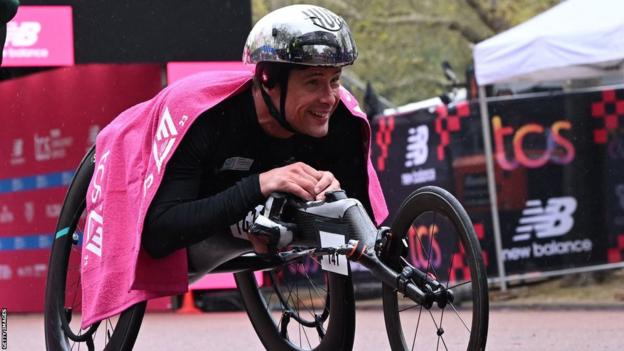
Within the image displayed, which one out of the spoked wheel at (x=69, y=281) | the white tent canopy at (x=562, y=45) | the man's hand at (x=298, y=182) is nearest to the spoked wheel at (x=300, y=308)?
the man's hand at (x=298, y=182)

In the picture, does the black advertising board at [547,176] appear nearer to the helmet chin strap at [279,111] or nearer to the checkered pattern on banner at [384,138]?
the checkered pattern on banner at [384,138]

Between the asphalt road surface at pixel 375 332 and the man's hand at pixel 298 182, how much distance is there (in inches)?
120

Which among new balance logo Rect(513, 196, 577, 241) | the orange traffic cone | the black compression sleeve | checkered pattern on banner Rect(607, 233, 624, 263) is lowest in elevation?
the orange traffic cone

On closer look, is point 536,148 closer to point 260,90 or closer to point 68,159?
point 68,159

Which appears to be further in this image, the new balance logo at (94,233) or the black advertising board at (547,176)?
the black advertising board at (547,176)

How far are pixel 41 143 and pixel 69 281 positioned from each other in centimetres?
769

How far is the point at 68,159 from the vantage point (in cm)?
1316

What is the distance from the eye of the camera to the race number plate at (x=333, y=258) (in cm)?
474

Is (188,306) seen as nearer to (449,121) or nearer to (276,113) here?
(449,121)

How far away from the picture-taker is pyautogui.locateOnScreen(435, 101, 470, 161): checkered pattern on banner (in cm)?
1288

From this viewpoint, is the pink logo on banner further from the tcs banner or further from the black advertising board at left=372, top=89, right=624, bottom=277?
the black advertising board at left=372, top=89, right=624, bottom=277

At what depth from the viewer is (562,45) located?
1257 centimetres

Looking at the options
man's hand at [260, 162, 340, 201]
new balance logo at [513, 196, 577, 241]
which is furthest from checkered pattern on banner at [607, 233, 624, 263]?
man's hand at [260, 162, 340, 201]

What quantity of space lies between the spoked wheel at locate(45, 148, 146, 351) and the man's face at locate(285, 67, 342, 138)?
119cm
